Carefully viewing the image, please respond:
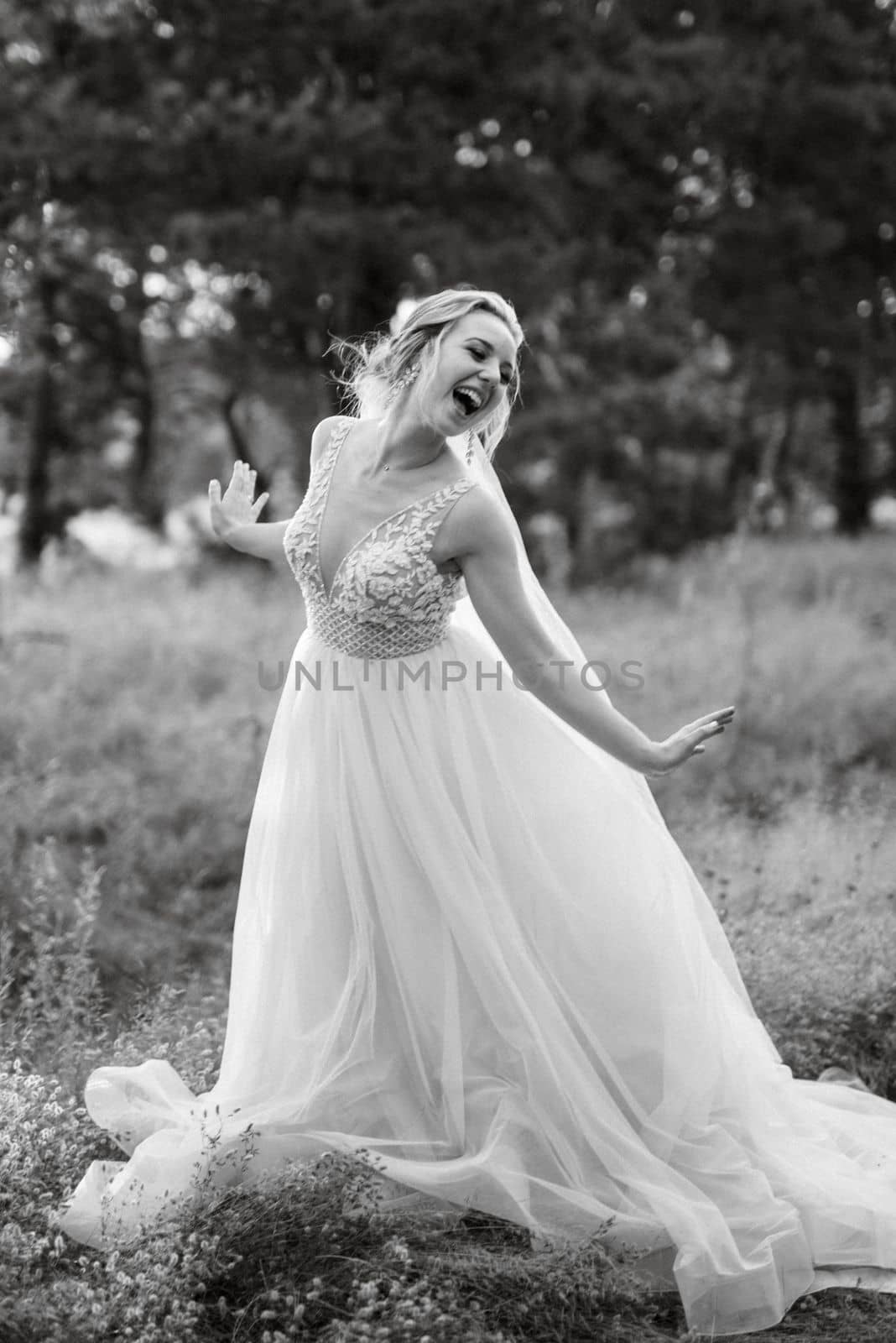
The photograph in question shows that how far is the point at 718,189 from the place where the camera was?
1342 centimetres

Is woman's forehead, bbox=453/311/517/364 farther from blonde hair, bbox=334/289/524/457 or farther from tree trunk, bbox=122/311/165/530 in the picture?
tree trunk, bbox=122/311/165/530

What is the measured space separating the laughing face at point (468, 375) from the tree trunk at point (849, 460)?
12.5m

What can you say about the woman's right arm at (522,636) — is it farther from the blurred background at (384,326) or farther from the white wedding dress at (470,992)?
the blurred background at (384,326)

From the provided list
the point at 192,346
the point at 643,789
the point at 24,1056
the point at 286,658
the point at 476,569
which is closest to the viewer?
the point at 476,569

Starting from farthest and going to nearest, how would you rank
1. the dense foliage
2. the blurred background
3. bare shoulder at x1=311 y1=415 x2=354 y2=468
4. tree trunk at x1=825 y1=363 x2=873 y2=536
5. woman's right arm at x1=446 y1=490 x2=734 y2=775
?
tree trunk at x1=825 y1=363 x2=873 y2=536, the dense foliage, the blurred background, bare shoulder at x1=311 y1=415 x2=354 y2=468, woman's right arm at x1=446 y1=490 x2=734 y2=775

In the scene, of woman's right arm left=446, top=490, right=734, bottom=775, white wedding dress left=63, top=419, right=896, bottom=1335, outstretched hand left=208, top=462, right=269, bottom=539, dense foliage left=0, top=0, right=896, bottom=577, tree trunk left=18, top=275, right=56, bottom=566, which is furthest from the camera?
tree trunk left=18, top=275, right=56, bottom=566

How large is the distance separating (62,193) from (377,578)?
9.31m

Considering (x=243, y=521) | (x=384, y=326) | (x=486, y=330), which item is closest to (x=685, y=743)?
(x=486, y=330)

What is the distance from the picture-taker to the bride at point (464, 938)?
9.45ft

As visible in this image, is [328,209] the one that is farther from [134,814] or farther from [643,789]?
[643,789]

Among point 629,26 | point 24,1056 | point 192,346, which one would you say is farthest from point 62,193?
point 24,1056

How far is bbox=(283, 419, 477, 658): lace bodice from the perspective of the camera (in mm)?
2848

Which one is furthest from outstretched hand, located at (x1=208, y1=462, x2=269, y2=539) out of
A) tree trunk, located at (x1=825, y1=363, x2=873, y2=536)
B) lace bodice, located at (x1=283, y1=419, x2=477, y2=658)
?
tree trunk, located at (x1=825, y1=363, x2=873, y2=536)

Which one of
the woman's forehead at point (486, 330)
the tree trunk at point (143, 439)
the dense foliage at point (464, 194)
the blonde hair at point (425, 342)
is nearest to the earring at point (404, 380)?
the blonde hair at point (425, 342)
